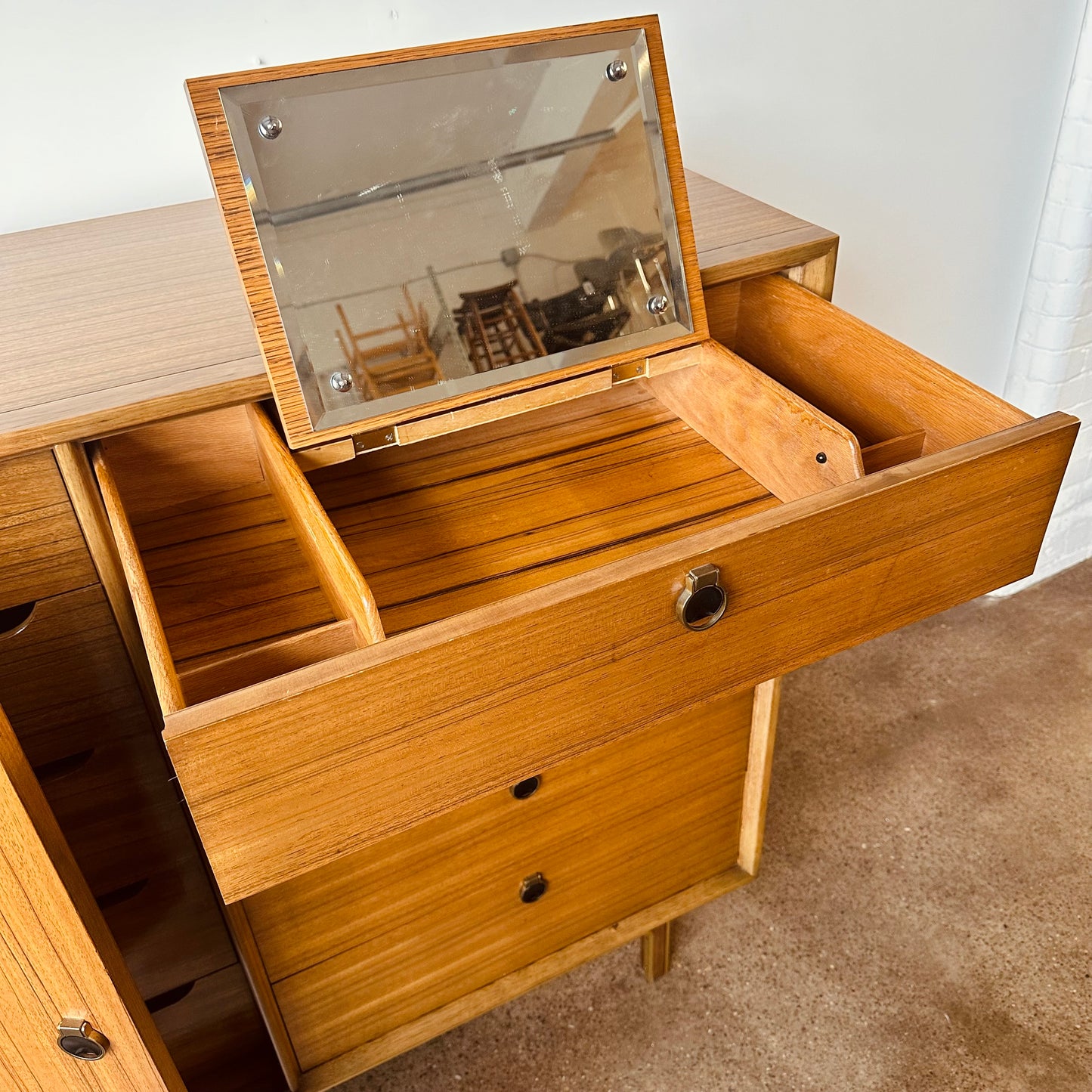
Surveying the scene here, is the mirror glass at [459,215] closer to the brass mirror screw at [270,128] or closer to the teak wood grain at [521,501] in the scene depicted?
the brass mirror screw at [270,128]

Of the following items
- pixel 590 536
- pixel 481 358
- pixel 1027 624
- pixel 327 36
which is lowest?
pixel 1027 624

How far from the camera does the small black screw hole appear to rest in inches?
35.0

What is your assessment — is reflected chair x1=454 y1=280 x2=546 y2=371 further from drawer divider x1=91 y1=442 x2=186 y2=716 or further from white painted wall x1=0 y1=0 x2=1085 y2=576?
white painted wall x1=0 y1=0 x2=1085 y2=576

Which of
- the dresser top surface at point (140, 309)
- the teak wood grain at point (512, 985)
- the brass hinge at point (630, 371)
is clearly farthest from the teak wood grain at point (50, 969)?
the brass hinge at point (630, 371)

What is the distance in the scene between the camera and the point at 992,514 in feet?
2.30

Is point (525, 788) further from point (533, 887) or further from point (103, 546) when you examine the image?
point (103, 546)

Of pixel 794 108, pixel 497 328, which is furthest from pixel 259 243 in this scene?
pixel 794 108

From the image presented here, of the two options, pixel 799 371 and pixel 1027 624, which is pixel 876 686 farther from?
pixel 799 371

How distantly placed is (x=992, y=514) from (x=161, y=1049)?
69 centimetres

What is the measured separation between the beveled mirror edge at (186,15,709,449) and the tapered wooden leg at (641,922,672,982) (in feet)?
2.47

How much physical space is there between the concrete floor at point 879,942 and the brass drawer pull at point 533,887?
12.4 inches

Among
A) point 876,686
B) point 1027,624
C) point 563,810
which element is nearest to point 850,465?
point 563,810

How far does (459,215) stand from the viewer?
68 centimetres

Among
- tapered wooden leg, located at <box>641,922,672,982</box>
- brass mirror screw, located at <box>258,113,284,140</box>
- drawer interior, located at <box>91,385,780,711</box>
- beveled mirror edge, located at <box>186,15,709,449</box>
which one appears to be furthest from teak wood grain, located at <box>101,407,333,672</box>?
tapered wooden leg, located at <box>641,922,672,982</box>
